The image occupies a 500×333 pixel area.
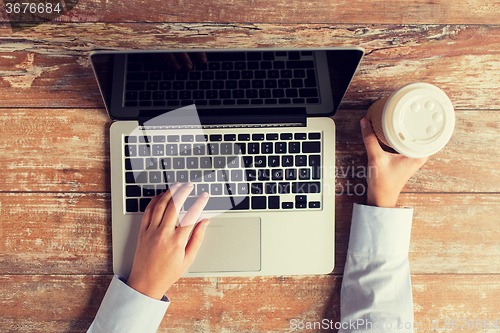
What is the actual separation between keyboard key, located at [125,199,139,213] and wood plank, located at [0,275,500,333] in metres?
0.18

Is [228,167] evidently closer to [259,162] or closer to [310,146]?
[259,162]


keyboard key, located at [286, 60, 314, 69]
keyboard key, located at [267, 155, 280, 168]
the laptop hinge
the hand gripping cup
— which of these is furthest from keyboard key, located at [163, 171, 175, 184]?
the hand gripping cup

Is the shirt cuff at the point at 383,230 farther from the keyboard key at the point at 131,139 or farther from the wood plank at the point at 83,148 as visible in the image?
the keyboard key at the point at 131,139

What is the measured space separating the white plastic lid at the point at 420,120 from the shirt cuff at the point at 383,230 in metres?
0.17

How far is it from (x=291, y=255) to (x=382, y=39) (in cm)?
52

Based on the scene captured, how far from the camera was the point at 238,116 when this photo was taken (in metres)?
0.63

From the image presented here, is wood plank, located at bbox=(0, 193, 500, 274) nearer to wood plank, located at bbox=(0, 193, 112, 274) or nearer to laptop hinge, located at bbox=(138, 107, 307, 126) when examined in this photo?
wood plank, located at bbox=(0, 193, 112, 274)

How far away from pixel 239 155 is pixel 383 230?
13.8 inches

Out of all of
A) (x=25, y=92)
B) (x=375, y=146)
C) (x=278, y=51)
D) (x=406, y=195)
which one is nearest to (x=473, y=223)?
(x=406, y=195)

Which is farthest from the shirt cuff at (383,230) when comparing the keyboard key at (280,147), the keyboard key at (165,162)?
the keyboard key at (165,162)

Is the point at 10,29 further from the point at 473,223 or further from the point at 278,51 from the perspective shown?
the point at 473,223

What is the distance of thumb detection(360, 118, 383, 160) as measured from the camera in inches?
26.0

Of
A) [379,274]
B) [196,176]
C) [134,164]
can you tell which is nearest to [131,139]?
[134,164]

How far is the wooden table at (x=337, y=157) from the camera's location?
69cm
